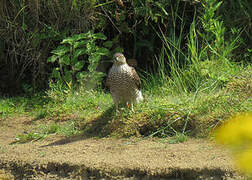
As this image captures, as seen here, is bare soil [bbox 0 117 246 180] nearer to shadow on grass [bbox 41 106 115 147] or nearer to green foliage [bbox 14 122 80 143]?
shadow on grass [bbox 41 106 115 147]

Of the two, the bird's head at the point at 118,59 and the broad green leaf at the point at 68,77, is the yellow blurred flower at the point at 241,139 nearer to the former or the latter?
the bird's head at the point at 118,59

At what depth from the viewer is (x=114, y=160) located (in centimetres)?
313

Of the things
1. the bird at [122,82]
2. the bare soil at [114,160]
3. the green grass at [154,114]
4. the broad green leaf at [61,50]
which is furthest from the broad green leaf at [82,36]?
the bare soil at [114,160]

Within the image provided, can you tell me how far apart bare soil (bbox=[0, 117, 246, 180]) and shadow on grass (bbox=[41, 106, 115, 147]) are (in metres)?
0.02

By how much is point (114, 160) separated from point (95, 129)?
124 cm

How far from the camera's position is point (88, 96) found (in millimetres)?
5527

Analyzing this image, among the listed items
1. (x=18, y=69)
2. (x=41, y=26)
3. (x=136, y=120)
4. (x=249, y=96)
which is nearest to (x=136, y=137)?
(x=136, y=120)

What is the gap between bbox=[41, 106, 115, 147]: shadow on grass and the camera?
413 cm

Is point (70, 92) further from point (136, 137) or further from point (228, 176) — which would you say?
point (228, 176)

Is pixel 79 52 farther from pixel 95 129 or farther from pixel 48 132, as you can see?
pixel 95 129

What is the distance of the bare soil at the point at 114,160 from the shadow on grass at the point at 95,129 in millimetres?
25

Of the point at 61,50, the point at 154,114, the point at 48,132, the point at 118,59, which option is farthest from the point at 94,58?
the point at 154,114

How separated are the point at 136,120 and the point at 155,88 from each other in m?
1.62

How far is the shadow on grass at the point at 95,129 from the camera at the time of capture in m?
4.13
